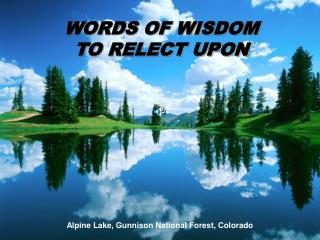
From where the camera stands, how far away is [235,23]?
25594mm

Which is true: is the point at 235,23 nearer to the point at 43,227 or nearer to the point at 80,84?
the point at 43,227

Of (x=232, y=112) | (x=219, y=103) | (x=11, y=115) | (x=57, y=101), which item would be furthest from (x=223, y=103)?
(x=11, y=115)

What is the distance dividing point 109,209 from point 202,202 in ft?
11.9

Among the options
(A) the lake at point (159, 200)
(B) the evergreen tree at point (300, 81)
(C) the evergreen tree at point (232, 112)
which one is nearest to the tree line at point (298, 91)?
(B) the evergreen tree at point (300, 81)

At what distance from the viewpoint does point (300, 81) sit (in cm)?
7675

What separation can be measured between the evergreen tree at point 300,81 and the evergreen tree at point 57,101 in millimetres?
67370

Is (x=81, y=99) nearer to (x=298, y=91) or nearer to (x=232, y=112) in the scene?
(x=232, y=112)

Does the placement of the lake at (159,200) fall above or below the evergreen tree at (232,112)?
below

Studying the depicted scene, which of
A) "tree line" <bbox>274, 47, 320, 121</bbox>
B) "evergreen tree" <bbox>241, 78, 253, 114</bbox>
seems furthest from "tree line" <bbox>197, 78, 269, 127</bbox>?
"tree line" <bbox>274, 47, 320, 121</bbox>

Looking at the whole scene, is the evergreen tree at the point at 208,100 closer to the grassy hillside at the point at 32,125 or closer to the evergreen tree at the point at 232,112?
the evergreen tree at the point at 232,112

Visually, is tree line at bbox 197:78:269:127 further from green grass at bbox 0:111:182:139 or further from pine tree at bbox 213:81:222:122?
green grass at bbox 0:111:182:139

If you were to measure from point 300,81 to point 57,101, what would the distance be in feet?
240

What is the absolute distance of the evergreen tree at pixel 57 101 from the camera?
301 feet

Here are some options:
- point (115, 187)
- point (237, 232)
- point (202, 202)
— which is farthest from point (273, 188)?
point (115, 187)
